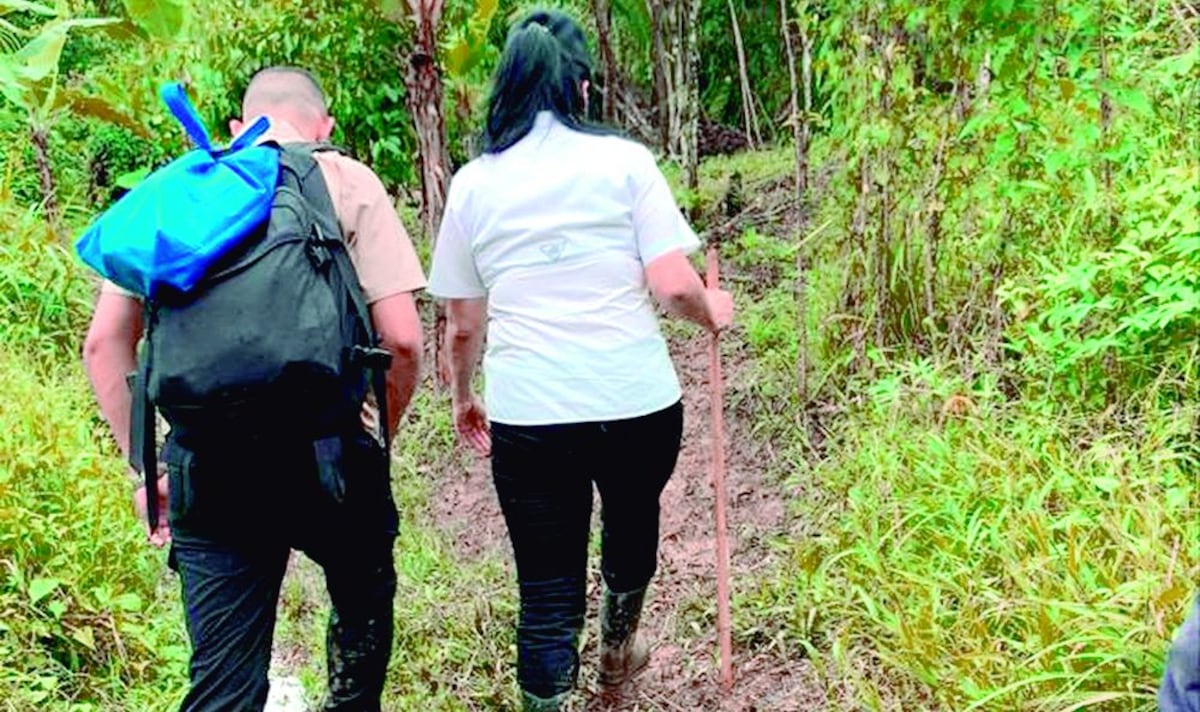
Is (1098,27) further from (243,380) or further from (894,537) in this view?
(243,380)

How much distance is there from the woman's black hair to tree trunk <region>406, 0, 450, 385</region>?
2.64 m

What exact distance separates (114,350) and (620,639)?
1632 millimetres

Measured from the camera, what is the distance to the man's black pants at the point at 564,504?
113 inches

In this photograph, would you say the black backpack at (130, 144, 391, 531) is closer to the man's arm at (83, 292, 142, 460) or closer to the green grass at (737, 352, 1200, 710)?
the man's arm at (83, 292, 142, 460)

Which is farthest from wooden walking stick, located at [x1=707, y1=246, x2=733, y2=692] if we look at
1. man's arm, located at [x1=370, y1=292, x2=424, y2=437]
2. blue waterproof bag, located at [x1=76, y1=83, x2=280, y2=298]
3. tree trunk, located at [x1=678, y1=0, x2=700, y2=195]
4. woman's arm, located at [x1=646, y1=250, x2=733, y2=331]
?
tree trunk, located at [x1=678, y1=0, x2=700, y2=195]

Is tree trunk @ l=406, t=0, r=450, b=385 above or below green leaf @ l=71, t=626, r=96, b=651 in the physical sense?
above

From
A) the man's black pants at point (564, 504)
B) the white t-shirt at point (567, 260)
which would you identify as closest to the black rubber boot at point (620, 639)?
the man's black pants at point (564, 504)

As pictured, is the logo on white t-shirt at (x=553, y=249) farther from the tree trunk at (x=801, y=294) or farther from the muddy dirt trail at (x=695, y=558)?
the tree trunk at (x=801, y=294)

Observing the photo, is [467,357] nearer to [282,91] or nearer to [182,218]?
[282,91]

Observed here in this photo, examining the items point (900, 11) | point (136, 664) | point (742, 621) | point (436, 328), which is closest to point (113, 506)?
point (136, 664)

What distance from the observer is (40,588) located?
11.6 feet

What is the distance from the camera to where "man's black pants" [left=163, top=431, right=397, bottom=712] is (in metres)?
2.35

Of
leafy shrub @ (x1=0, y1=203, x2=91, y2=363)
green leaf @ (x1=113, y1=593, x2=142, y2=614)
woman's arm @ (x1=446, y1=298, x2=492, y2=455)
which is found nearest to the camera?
woman's arm @ (x1=446, y1=298, x2=492, y2=455)

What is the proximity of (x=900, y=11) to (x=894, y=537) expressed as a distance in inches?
79.2
